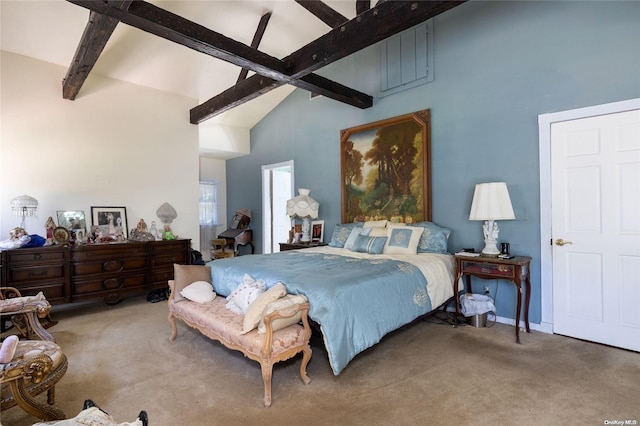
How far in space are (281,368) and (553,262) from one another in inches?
112

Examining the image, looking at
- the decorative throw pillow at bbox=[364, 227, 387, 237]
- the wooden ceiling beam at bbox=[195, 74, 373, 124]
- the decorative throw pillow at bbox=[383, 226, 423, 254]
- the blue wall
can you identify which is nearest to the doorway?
the wooden ceiling beam at bbox=[195, 74, 373, 124]

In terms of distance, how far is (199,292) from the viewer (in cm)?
297

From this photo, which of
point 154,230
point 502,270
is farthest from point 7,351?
point 502,270

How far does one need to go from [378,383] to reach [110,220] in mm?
4254

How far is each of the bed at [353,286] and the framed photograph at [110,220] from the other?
7.26ft

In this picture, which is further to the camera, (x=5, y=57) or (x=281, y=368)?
(x=5, y=57)

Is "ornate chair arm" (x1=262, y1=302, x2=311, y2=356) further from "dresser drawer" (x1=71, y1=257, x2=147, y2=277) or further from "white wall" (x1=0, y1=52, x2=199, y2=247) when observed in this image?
"white wall" (x1=0, y1=52, x2=199, y2=247)

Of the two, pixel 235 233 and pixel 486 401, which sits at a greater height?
pixel 235 233

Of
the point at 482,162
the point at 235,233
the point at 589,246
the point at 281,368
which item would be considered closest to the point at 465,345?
the point at 589,246

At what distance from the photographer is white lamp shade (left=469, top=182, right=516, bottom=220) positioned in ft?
10.5

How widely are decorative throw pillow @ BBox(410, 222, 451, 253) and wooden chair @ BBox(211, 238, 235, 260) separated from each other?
180 inches

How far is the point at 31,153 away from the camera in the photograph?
395cm

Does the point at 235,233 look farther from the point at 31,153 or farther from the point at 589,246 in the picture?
the point at 589,246

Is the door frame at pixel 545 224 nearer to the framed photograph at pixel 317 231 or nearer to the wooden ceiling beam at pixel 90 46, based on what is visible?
the framed photograph at pixel 317 231
